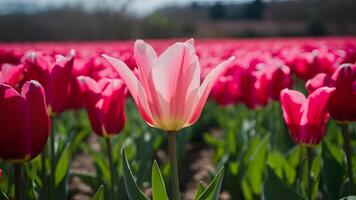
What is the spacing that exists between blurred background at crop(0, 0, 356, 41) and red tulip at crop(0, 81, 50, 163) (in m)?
30.9

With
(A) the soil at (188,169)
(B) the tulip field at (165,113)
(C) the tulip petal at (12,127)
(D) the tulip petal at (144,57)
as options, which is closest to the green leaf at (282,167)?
(B) the tulip field at (165,113)

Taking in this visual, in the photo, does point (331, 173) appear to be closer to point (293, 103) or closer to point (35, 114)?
point (293, 103)

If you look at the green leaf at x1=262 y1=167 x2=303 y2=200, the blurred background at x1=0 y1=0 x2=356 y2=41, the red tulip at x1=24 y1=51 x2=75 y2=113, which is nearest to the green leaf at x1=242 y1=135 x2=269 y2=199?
the green leaf at x1=262 y1=167 x2=303 y2=200

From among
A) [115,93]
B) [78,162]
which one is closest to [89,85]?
[115,93]

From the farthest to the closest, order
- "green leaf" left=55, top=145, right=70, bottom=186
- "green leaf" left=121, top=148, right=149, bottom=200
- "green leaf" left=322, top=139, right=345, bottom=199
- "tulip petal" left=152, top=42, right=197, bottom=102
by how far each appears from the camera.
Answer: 1. "green leaf" left=55, top=145, right=70, bottom=186
2. "green leaf" left=322, top=139, right=345, bottom=199
3. "green leaf" left=121, top=148, right=149, bottom=200
4. "tulip petal" left=152, top=42, right=197, bottom=102

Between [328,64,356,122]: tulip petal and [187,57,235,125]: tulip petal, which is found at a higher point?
[187,57,235,125]: tulip petal

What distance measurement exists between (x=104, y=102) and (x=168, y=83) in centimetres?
43

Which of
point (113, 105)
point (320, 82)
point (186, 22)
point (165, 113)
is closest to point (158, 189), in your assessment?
point (165, 113)

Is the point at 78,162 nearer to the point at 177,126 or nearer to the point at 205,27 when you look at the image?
the point at 177,126

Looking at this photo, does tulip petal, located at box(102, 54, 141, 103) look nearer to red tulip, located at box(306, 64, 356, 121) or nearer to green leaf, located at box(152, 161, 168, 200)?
green leaf, located at box(152, 161, 168, 200)

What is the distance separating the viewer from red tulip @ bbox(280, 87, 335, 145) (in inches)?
50.3

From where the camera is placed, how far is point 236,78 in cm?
258

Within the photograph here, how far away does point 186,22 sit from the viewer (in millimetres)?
36531

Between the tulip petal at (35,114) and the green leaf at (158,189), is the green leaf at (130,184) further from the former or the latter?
the tulip petal at (35,114)
